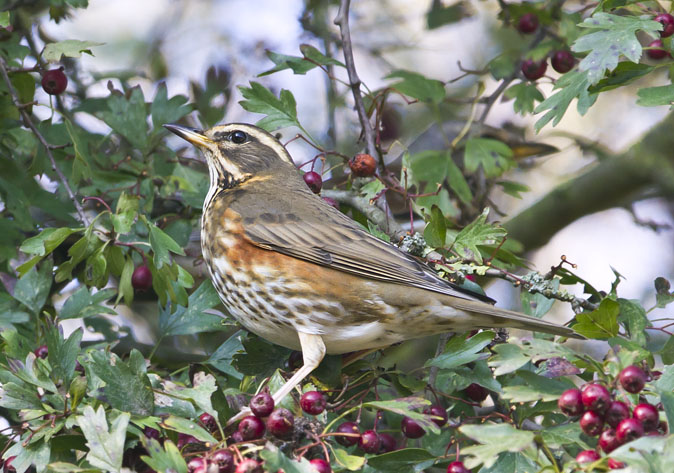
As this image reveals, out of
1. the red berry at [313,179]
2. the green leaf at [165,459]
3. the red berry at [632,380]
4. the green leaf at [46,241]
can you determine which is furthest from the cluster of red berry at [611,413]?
the green leaf at [46,241]

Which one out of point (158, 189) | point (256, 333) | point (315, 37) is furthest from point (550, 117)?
point (315, 37)

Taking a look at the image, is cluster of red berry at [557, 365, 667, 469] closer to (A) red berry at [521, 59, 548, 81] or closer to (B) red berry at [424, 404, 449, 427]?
(B) red berry at [424, 404, 449, 427]

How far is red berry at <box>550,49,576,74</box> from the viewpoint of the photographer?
455 cm

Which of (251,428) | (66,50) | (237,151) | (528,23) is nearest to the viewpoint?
(251,428)

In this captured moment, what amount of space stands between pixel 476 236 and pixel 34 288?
6.28ft

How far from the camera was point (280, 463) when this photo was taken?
7.77ft

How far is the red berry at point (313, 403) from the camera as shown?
281 cm

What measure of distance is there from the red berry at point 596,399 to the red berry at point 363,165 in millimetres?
1602

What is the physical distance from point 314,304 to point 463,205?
1.79 meters

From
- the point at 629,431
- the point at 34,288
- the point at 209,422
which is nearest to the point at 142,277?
the point at 34,288

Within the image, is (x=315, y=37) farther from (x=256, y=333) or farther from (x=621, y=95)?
(x=621, y=95)

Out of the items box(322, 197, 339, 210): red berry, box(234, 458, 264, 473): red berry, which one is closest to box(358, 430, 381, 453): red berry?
box(234, 458, 264, 473): red berry

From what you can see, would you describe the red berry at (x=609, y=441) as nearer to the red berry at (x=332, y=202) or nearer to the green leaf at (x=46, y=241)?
the red berry at (x=332, y=202)

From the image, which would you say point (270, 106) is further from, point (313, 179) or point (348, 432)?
point (348, 432)
